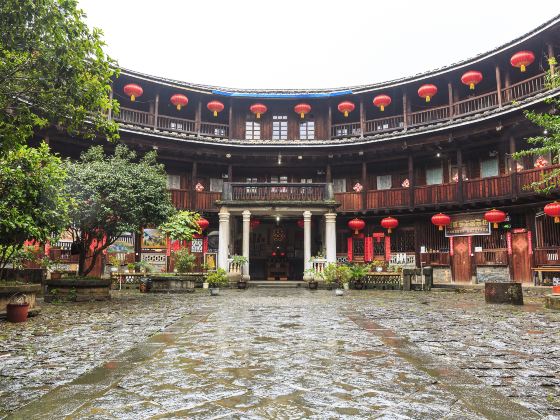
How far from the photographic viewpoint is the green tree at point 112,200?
12.3 metres

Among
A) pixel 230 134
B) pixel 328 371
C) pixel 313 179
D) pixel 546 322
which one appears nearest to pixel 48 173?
pixel 328 371

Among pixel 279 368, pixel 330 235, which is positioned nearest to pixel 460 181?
pixel 330 235

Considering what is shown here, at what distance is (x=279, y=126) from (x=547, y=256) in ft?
50.3

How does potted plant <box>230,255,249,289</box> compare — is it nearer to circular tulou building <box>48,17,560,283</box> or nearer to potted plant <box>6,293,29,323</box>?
circular tulou building <box>48,17,560,283</box>

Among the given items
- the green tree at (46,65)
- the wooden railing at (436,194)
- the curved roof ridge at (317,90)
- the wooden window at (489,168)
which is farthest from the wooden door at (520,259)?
the green tree at (46,65)

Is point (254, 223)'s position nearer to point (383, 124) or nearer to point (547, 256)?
point (383, 124)

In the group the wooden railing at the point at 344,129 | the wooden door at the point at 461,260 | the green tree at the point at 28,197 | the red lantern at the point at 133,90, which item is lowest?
the wooden door at the point at 461,260

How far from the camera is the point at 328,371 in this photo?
4188 millimetres

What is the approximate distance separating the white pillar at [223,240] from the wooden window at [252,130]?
268 inches

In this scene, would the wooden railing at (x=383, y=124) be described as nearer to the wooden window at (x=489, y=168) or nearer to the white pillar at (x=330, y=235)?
the wooden window at (x=489, y=168)

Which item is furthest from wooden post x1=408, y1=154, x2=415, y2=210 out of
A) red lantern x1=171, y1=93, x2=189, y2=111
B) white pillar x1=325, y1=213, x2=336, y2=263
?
red lantern x1=171, y1=93, x2=189, y2=111

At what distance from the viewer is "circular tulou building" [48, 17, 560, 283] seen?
18953mm

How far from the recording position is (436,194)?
822 inches

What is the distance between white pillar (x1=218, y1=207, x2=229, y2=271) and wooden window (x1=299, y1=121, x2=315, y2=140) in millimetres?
7954
